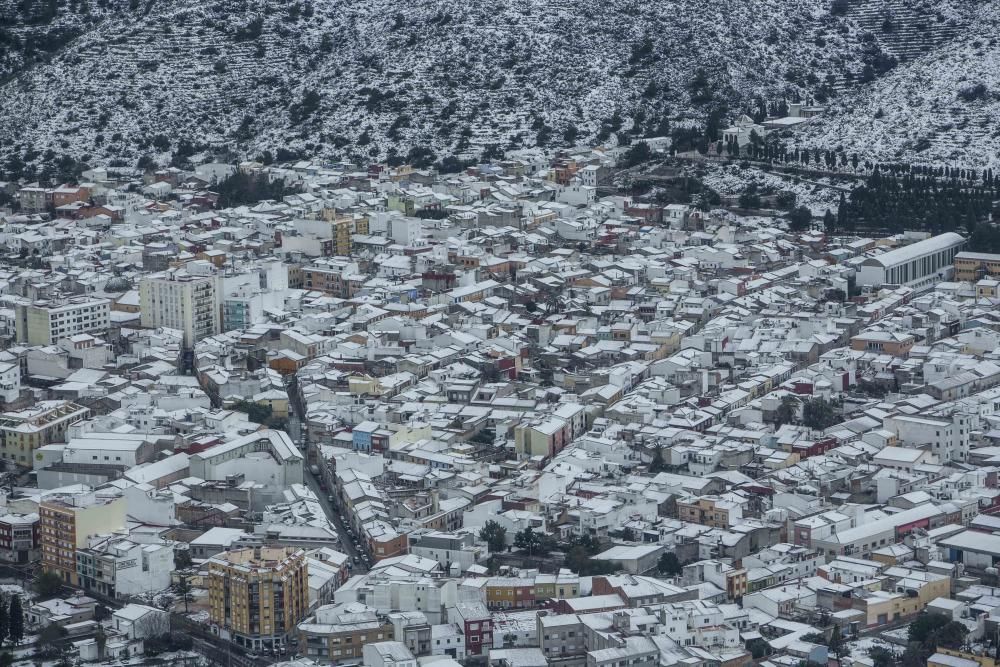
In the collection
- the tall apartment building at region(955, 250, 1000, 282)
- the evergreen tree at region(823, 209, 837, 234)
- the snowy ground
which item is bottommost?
the tall apartment building at region(955, 250, 1000, 282)

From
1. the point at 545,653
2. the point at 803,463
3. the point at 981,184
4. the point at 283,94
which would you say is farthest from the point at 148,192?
the point at 545,653

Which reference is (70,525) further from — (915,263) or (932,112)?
(932,112)

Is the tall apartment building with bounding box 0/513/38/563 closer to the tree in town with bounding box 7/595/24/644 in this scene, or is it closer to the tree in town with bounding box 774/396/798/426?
the tree in town with bounding box 7/595/24/644

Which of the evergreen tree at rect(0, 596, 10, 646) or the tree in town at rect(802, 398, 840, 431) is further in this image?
the tree in town at rect(802, 398, 840, 431)

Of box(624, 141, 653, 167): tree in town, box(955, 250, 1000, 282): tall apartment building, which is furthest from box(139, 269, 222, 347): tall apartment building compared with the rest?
box(624, 141, 653, 167): tree in town

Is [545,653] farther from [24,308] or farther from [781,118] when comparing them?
[781,118]

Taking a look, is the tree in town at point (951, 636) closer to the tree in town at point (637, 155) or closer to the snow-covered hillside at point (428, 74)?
the tree in town at point (637, 155)
